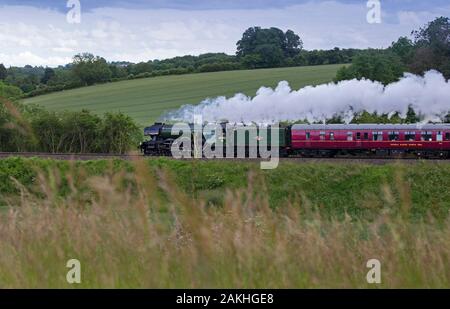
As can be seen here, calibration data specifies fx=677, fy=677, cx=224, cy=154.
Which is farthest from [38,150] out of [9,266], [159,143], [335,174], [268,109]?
[9,266]

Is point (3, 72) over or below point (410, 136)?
over

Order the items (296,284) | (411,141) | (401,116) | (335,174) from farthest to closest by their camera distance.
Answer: (401,116) < (411,141) < (335,174) < (296,284)

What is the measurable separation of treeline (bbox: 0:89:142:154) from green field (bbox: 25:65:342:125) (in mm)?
18301

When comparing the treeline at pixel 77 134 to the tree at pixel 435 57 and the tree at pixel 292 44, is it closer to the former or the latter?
the tree at pixel 435 57

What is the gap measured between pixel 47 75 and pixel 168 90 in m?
28.8

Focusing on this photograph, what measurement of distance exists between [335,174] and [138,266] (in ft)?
85.3

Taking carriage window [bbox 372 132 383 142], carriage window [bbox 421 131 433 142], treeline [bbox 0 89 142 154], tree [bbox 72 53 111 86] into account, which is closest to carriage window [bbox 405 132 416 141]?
carriage window [bbox 421 131 433 142]

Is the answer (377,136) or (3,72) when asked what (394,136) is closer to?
(377,136)

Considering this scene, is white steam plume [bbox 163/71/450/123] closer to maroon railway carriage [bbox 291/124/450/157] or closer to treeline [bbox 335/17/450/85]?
maroon railway carriage [bbox 291/124/450/157]

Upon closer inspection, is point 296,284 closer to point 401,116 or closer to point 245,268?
point 245,268

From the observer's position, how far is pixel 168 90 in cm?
8812

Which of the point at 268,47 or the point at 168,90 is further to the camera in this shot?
the point at 268,47

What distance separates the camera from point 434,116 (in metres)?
45.6

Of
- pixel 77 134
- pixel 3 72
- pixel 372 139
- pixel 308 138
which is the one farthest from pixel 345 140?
pixel 3 72
